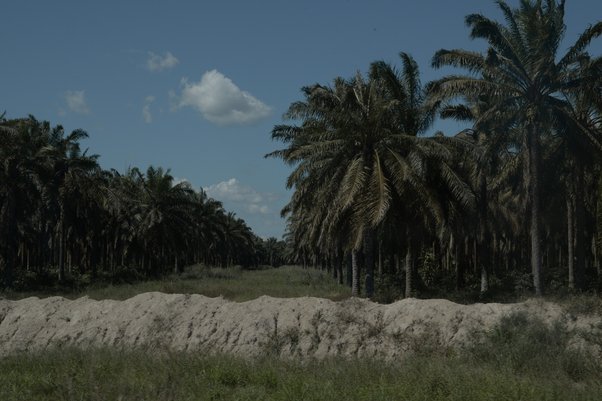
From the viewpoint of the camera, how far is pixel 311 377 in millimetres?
9289

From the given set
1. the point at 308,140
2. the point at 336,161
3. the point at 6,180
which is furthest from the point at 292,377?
the point at 6,180

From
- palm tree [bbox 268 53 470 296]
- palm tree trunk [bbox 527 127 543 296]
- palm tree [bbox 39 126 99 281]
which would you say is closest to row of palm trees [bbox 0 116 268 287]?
palm tree [bbox 39 126 99 281]

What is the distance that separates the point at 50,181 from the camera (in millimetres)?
37594

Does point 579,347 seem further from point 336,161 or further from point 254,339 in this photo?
point 336,161

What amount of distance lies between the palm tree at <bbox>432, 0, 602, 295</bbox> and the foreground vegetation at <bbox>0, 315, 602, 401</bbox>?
13339 mm

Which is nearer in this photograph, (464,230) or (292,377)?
(292,377)

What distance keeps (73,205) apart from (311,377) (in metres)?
38.7

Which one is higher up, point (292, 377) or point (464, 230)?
point (464, 230)

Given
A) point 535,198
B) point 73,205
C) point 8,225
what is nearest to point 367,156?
point 535,198

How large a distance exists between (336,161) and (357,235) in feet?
10.7

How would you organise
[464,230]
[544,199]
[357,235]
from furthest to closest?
[464,230]
[544,199]
[357,235]

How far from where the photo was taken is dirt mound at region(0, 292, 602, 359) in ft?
45.7

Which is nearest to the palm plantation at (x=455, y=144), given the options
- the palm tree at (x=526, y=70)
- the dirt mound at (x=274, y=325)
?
the palm tree at (x=526, y=70)

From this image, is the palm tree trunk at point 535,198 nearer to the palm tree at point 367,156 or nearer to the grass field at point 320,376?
the palm tree at point 367,156
